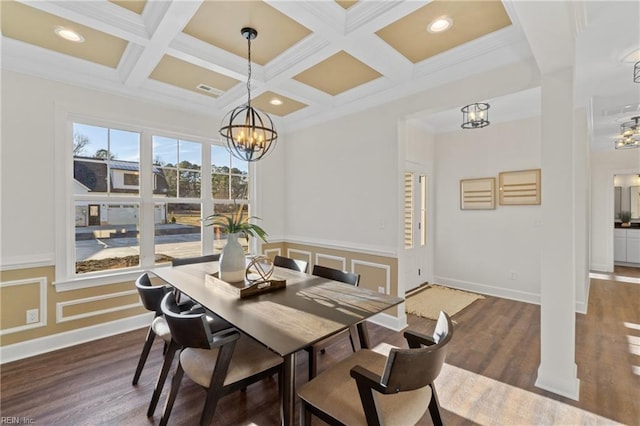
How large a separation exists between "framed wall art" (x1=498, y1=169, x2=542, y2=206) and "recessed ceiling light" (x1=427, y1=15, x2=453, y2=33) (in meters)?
3.00

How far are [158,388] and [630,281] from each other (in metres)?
7.70

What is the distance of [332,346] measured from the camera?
2879 millimetres


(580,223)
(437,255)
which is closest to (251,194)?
(437,255)

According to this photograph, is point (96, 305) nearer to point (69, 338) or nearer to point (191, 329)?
point (69, 338)

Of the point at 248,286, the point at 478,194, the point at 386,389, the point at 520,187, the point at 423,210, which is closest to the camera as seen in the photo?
the point at 386,389

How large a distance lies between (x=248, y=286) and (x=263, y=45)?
2.08 meters

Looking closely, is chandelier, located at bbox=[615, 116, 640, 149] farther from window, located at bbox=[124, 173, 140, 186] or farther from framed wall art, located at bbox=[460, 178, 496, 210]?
window, located at bbox=[124, 173, 140, 186]

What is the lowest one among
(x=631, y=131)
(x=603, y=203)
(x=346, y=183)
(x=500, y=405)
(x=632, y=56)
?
(x=500, y=405)

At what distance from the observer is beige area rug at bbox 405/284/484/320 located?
381 cm

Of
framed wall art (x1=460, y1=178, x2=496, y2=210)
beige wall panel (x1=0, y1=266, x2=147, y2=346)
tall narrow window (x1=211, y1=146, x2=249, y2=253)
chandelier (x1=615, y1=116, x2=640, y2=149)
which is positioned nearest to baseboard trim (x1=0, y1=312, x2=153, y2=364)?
beige wall panel (x1=0, y1=266, x2=147, y2=346)

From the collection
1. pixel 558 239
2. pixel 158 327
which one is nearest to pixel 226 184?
pixel 158 327

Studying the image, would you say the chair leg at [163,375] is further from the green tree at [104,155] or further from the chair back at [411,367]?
the green tree at [104,155]

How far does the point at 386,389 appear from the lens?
113 centimetres

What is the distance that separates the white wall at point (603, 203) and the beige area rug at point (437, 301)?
4.02m
